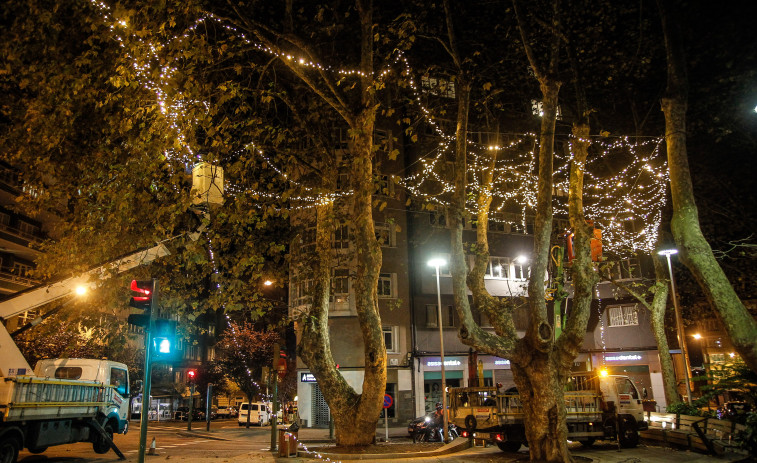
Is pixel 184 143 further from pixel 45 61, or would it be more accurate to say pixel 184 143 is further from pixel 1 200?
pixel 1 200

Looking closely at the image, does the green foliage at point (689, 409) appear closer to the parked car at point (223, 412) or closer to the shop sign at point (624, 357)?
the shop sign at point (624, 357)

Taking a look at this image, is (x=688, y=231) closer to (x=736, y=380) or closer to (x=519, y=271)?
(x=736, y=380)

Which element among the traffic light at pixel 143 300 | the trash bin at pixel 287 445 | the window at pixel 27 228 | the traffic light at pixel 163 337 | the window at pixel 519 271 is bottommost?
the trash bin at pixel 287 445

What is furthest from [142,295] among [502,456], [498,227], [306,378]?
[498,227]

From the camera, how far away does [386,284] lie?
101 feet

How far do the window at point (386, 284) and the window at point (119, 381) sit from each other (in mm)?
15497

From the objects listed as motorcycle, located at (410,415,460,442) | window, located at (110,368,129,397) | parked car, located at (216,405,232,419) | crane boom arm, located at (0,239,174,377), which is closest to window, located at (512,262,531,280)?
motorcycle, located at (410,415,460,442)

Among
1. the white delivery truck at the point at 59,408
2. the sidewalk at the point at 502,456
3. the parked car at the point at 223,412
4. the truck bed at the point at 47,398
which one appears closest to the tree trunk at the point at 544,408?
the sidewalk at the point at 502,456

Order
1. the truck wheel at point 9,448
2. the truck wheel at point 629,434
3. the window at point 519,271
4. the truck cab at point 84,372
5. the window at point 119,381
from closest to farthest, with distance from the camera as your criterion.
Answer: the truck wheel at point 9,448, the truck wheel at point 629,434, the truck cab at point 84,372, the window at point 119,381, the window at point 519,271

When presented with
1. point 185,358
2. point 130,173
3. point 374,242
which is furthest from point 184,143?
point 185,358

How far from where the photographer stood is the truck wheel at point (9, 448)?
10.3 metres

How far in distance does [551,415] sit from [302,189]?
7.85m

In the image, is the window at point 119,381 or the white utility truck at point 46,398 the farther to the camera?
the window at point 119,381

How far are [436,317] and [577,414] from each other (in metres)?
17.4
